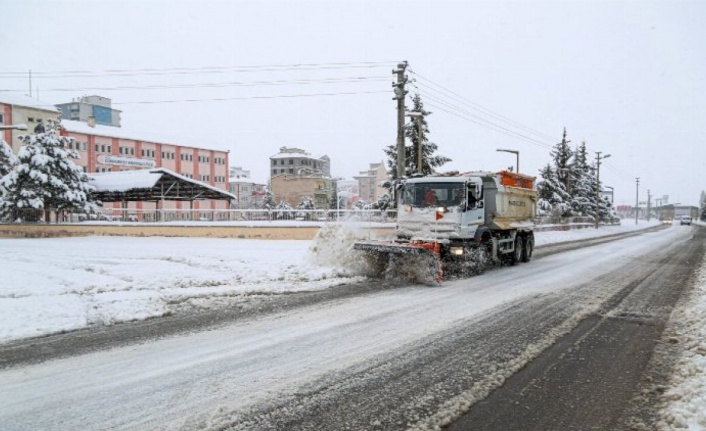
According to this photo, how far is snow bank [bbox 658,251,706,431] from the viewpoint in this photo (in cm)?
425

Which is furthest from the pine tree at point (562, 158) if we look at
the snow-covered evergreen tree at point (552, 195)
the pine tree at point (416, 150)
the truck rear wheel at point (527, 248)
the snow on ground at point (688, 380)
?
the snow on ground at point (688, 380)

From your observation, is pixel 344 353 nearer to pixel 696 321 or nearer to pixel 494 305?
pixel 494 305

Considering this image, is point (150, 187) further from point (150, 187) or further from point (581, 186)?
point (581, 186)

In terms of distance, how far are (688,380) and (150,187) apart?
3001 centimetres

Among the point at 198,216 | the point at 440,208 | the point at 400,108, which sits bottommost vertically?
the point at 198,216

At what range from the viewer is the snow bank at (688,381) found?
4.25 m

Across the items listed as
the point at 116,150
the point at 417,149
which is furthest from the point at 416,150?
the point at 116,150

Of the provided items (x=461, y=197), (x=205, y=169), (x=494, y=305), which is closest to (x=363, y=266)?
(x=461, y=197)

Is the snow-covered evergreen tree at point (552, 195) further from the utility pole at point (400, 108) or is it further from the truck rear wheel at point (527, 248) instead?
the utility pole at point (400, 108)

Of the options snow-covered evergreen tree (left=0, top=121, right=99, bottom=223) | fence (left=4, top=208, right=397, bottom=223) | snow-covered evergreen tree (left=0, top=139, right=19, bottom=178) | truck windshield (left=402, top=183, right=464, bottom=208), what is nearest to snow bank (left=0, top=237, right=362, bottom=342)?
truck windshield (left=402, top=183, right=464, bottom=208)

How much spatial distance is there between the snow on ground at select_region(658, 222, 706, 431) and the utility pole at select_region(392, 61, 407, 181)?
12.0 m

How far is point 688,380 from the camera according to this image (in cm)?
528

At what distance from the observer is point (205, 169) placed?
77125 mm

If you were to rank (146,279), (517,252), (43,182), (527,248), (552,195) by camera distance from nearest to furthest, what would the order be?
(146,279) < (517,252) < (527,248) < (43,182) < (552,195)
